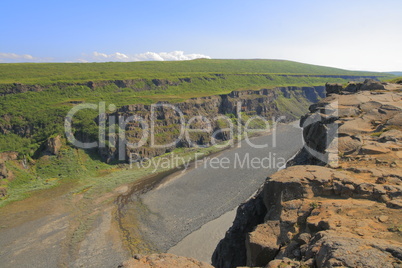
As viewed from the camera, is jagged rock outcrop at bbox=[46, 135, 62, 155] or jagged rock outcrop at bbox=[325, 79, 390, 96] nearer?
jagged rock outcrop at bbox=[325, 79, 390, 96]

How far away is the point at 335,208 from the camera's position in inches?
568

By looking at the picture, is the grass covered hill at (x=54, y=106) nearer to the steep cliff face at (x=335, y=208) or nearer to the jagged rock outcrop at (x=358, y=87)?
the steep cliff face at (x=335, y=208)

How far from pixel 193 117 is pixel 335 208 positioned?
81181 millimetres

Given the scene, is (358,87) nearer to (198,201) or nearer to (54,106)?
(198,201)

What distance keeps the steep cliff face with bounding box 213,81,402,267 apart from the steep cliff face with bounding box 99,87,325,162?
186 ft

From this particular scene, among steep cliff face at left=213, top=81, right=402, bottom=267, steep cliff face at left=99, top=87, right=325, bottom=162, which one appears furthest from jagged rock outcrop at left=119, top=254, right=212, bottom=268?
steep cliff face at left=99, top=87, right=325, bottom=162

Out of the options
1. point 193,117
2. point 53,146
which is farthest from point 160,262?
point 193,117

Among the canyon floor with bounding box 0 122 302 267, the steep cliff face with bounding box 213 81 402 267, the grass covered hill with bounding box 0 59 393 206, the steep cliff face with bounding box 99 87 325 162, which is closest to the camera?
the steep cliff face with bounding box 213 81 402 267

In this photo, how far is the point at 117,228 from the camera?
130ft

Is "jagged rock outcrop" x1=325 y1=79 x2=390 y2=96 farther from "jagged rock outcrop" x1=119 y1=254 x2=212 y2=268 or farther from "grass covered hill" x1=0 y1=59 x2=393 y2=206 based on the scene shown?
"grass covered hill" x1=0 y1=59 x2=393 y2=206

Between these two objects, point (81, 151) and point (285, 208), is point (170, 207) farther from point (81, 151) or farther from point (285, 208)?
point (81, 151)

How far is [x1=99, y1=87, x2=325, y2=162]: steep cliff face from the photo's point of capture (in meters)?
74.8

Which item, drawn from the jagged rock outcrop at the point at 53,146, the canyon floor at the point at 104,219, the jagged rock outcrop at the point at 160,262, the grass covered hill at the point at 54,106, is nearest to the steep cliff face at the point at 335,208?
the jagged rock outcrop at the point at 160,262

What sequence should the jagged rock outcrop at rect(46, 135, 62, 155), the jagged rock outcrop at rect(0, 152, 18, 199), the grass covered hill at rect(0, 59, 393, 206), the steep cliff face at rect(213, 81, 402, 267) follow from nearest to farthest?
the steep cliff face at rect(213, 81, 402, 267), the jagged rock outcrop at rect(0, 152, 18, 199), the grass covered hill at rect(0, 59, 393, 206), the jagged rock outcrop at rect(46, 135, 62, 155)
